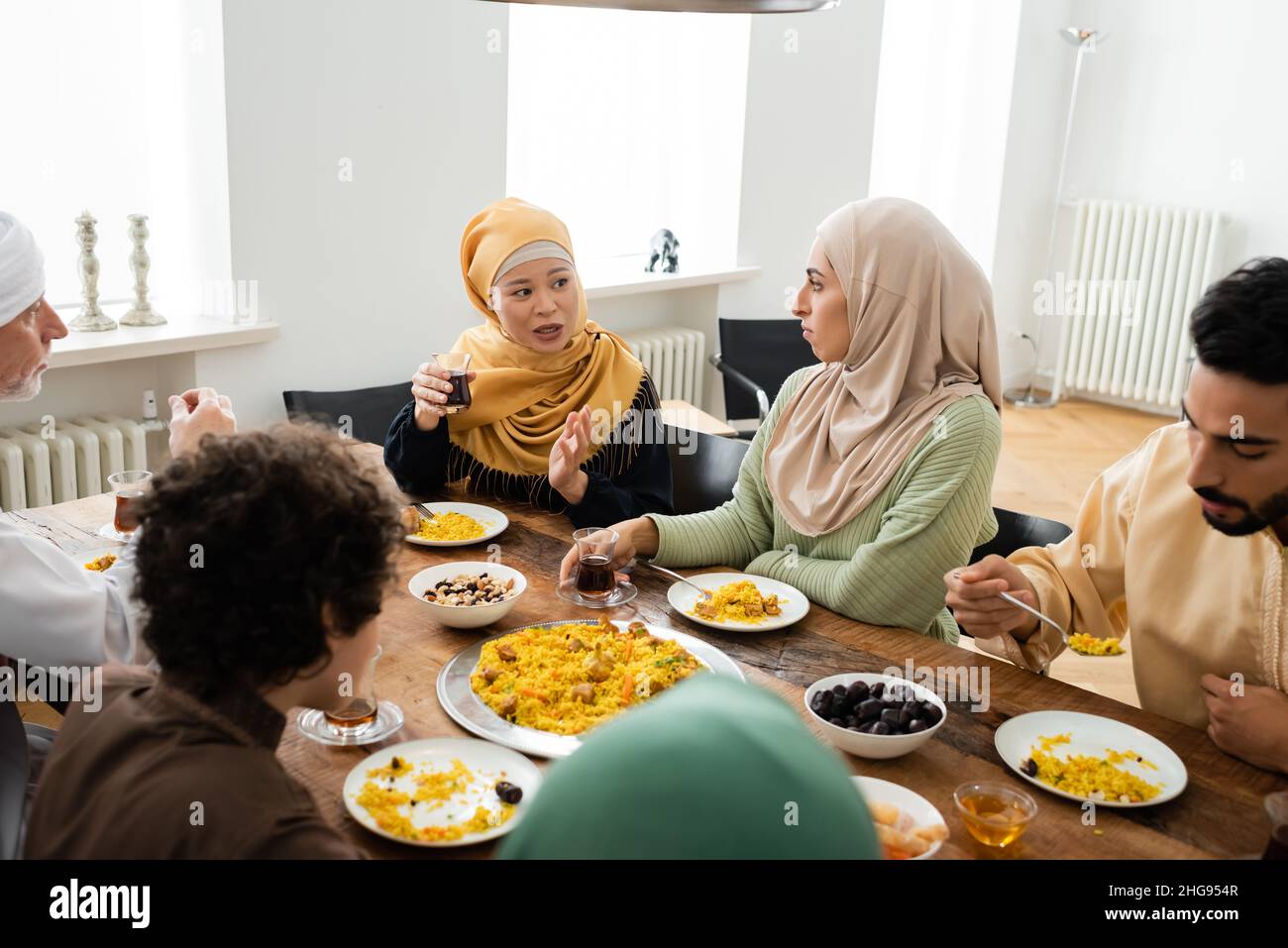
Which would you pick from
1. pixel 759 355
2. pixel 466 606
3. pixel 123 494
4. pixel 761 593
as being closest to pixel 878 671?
pixel 761 593

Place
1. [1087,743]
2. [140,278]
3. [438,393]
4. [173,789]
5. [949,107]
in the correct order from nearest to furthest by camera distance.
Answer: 1. [173,789]
2. [1087,743]
3. [438,393]
4. [140,278]
5. [949,107]

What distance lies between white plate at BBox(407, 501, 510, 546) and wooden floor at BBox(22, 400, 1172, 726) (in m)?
3.43

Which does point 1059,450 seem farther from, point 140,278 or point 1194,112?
point 140,278

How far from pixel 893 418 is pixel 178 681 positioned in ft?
4.92

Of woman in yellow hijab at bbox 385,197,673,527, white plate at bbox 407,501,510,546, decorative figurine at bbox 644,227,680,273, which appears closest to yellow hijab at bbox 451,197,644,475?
woman in yellow hijab at bbox 385,197,673,527

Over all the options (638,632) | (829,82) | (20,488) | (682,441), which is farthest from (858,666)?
(829,82)

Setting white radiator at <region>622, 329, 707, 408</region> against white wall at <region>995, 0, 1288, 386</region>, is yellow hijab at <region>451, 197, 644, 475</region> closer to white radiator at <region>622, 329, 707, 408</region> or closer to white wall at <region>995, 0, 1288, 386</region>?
white radiator at <region>622, 329, 707, 408</region>

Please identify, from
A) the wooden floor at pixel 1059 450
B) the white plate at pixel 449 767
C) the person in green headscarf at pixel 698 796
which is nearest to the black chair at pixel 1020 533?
the white plate at pixel 449 767

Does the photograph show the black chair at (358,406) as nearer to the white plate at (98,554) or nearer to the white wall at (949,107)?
the white plate at (98,554)

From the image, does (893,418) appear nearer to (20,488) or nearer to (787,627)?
(787,627)

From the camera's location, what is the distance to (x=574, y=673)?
173cm

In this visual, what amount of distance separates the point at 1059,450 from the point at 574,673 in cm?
510

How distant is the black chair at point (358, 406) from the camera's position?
371 centimetres

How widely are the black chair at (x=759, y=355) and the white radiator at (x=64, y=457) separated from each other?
231 cm
